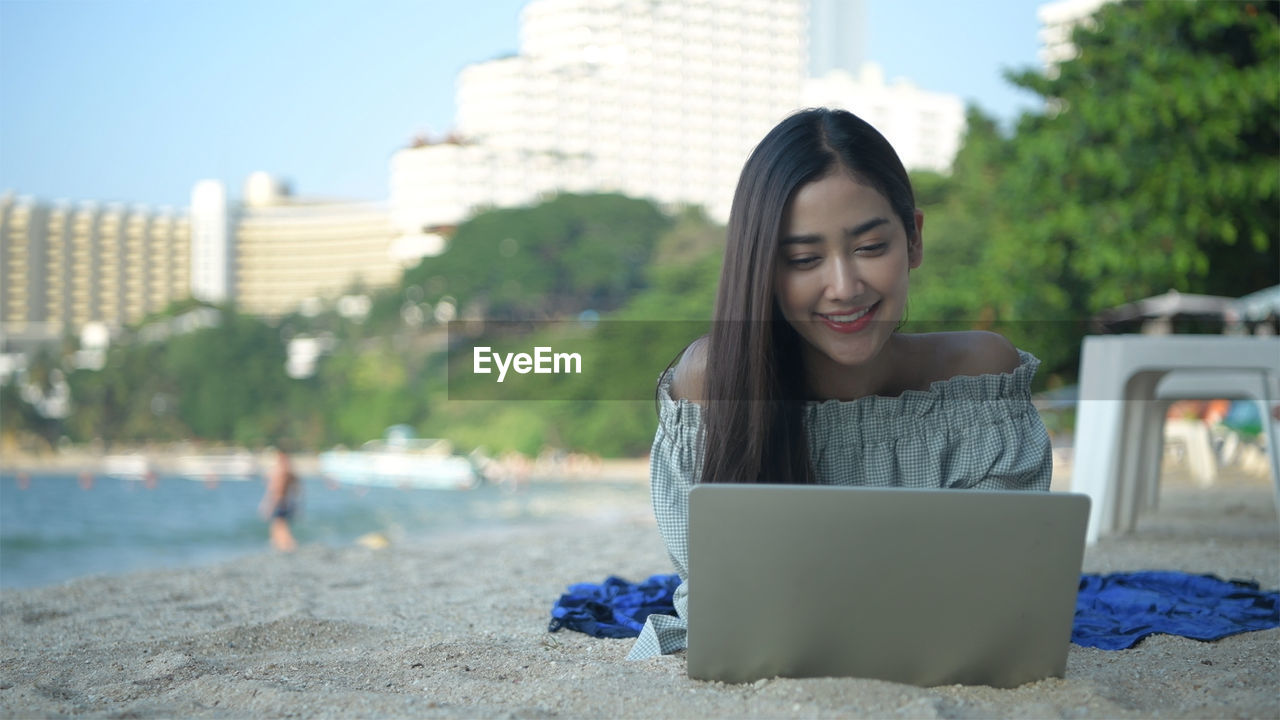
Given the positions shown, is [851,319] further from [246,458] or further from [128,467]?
[128,467]

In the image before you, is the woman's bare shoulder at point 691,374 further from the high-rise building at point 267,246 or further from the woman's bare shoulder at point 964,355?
the high-rise building at point 267,246

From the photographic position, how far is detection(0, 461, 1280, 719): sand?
4.68ft

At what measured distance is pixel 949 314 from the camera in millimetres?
13914

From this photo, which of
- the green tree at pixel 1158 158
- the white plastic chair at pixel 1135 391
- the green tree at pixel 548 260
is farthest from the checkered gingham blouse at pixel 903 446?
the green tree at pixel 548 260

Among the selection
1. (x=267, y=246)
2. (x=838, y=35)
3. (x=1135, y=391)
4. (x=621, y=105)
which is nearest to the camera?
(x=1135, y=391)

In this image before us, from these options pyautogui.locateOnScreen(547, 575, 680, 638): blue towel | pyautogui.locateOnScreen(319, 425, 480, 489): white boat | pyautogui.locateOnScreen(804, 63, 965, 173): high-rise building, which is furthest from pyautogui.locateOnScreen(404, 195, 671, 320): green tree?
pyautogui.locateOnScreen(547, 575, 680, 638): blue towel

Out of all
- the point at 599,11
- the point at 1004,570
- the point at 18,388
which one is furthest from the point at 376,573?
the point at 599,11

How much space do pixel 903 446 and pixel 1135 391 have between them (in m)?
2.25

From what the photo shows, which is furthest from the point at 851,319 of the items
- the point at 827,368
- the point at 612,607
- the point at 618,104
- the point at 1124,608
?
the point at 618,104

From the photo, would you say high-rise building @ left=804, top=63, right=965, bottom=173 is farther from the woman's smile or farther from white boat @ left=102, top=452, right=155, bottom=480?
the woman's smile

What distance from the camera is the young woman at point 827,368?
1.55 m

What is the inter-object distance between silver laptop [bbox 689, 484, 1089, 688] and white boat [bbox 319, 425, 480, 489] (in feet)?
114

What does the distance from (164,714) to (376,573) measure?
8.02 ft

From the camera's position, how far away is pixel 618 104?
70.2m
